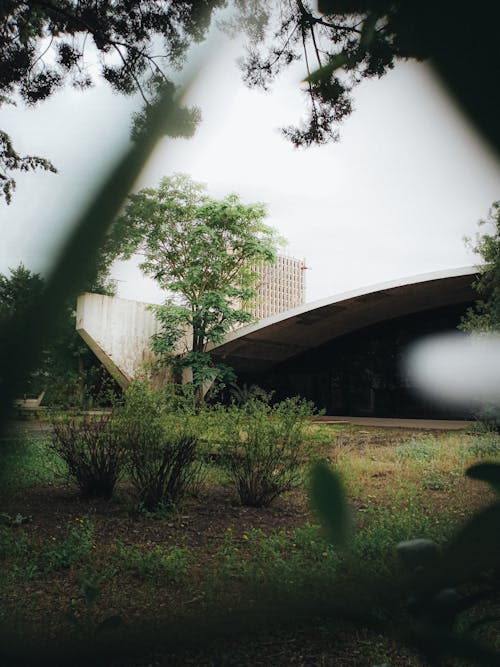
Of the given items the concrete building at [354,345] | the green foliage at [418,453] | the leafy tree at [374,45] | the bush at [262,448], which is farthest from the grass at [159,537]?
the concrete building at [354,345]

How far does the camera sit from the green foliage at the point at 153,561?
2.21 meters

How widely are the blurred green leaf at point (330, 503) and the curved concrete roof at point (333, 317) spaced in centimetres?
1098

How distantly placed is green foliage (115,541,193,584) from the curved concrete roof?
881 centimetres

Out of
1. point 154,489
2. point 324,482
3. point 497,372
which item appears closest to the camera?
point 324,482

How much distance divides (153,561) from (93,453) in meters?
1.78

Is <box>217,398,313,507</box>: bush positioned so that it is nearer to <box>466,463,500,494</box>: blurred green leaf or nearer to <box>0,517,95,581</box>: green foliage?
<box>0,517,95,581</box>: green foliage

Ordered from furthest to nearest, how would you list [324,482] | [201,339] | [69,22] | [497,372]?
[201,339] → [497,372] → [69,22] → [324,482]

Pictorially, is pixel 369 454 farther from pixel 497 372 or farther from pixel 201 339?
pixel 201 339

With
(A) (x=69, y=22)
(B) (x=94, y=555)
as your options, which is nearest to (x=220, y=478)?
(B) (x=94, y=555)

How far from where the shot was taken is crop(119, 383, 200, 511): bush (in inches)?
148

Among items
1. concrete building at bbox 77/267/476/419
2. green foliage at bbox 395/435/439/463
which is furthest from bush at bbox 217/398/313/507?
concrete building at bbox 77/267/476/419

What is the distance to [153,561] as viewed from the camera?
2398 millimetres

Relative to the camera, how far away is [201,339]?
11.8 metres

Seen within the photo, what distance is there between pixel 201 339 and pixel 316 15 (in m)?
11.6
